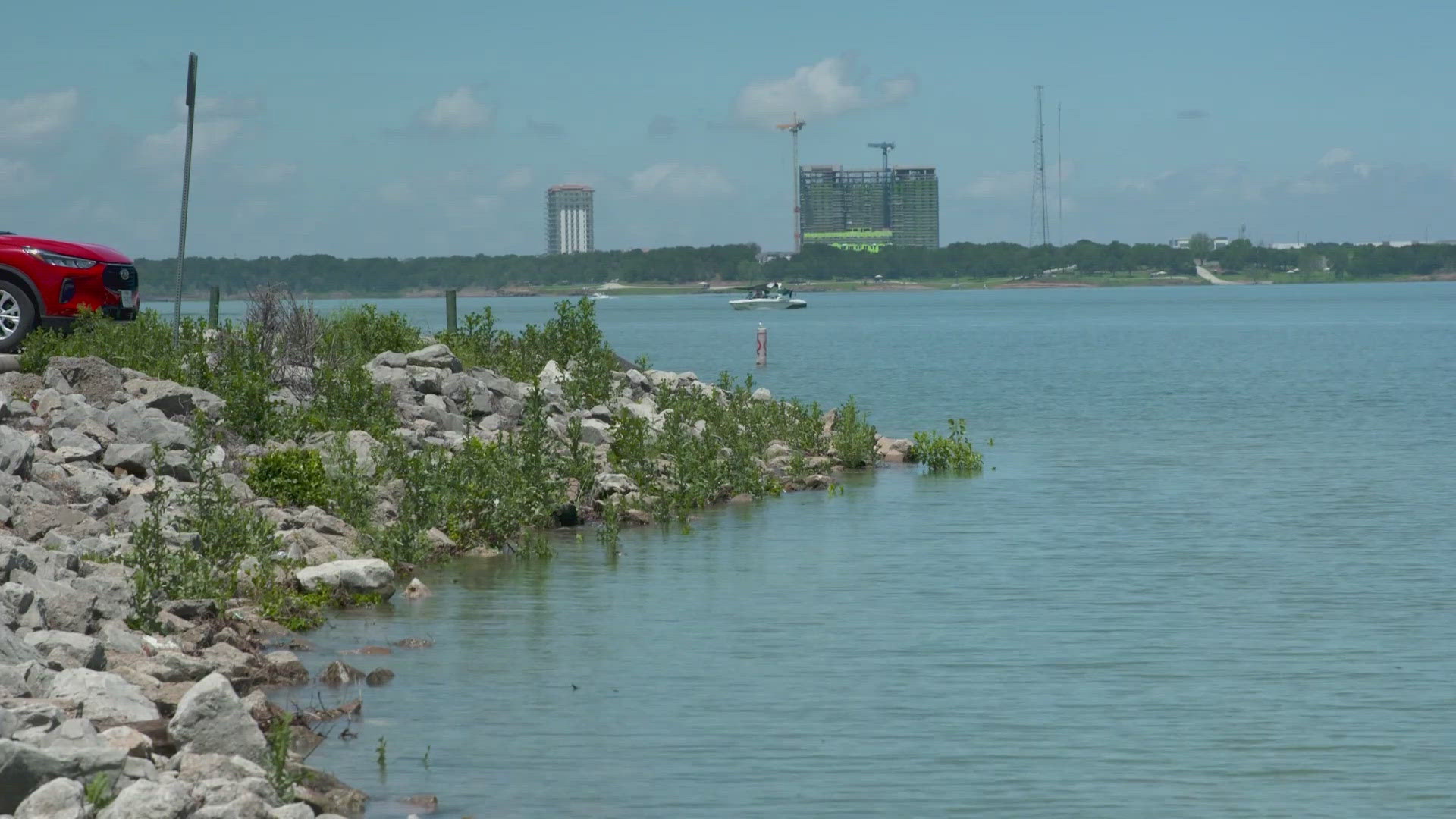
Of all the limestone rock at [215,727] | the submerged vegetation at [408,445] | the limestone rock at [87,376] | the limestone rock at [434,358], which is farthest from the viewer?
the limestone rock at [434,358]

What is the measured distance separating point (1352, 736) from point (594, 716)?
5123 mm

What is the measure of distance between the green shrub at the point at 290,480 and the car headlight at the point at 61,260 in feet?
19.2

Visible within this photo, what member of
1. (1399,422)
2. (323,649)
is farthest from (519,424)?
(1399,422)

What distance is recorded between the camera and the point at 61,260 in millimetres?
23797

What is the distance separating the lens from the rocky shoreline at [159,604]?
912 centimetres

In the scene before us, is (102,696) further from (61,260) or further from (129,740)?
(61,260)

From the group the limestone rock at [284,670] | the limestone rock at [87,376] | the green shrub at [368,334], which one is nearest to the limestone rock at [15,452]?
the limestone rock at [87,376]

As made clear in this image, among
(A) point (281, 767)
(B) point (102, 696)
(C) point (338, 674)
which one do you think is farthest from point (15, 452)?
(A) point (281, 767)

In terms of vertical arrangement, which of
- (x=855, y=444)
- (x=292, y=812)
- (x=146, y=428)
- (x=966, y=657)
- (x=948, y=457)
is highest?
(x=146, y=428)

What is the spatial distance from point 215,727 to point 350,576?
20.4 feet

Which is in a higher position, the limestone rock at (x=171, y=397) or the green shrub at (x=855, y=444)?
the limestone rock at (x=171, y=397)

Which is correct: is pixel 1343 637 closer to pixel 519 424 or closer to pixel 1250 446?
pixel 519 424

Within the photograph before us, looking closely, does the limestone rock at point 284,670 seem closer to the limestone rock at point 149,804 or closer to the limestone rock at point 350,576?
the limestone rock at point 350,576

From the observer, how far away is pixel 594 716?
1289 centimetres
